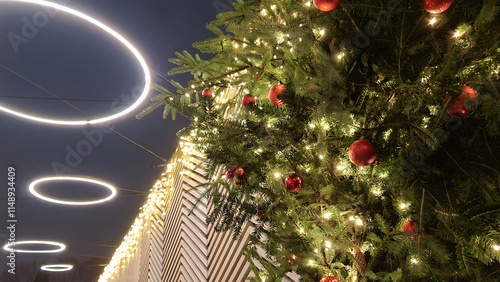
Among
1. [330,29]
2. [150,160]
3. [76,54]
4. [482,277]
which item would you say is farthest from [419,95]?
[150,160]

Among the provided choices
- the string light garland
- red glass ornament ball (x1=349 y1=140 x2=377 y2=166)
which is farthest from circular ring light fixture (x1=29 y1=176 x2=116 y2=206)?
red glass ornament ball (x1=349 y1=140 x2=377 y2=166)

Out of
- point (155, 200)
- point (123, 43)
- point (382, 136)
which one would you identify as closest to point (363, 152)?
point (382, 136)

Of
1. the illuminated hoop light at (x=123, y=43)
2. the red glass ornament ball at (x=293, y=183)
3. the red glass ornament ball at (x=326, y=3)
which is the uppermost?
the illuminated hoop light at (x=123, y=43)

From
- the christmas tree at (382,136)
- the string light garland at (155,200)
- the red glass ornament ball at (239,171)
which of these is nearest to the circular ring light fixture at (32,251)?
the string light garland at (155,200)

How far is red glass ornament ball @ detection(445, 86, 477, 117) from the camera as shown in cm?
69

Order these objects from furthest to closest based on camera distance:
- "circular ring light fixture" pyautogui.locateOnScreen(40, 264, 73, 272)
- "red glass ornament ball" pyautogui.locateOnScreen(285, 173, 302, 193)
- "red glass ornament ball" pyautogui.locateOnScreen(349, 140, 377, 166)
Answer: "circular ring light fixture" pyautogui.locateOnScreen(40, 264, 73, 272) → "red glass ornament ball" pyautogui.locateOnScreen(285, 173, 302, 193) → "red glass ornament ball" pyautogui.locateOnScreen(349, 140, 377, 166)

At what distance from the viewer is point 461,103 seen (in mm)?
720

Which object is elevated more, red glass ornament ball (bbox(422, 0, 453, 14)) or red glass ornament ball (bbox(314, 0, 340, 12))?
red glass ornament ball (bbox(314, 0, 340, 12))

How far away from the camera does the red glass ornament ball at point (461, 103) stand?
2.27 ft

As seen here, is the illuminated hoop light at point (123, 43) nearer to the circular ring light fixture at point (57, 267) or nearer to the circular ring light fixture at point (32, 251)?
the circular ring light fixture at point (32, 251)

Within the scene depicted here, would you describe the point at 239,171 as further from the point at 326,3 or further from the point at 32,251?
the point at 32,251

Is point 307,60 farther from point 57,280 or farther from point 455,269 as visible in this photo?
point 57,280

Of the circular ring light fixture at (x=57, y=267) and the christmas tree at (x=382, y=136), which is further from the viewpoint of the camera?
the circular ring light fixture at (x=57, y=267)

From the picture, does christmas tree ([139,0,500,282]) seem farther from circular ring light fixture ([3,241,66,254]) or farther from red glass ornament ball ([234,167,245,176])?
circular ring light fixture ([3,241,66,254])
